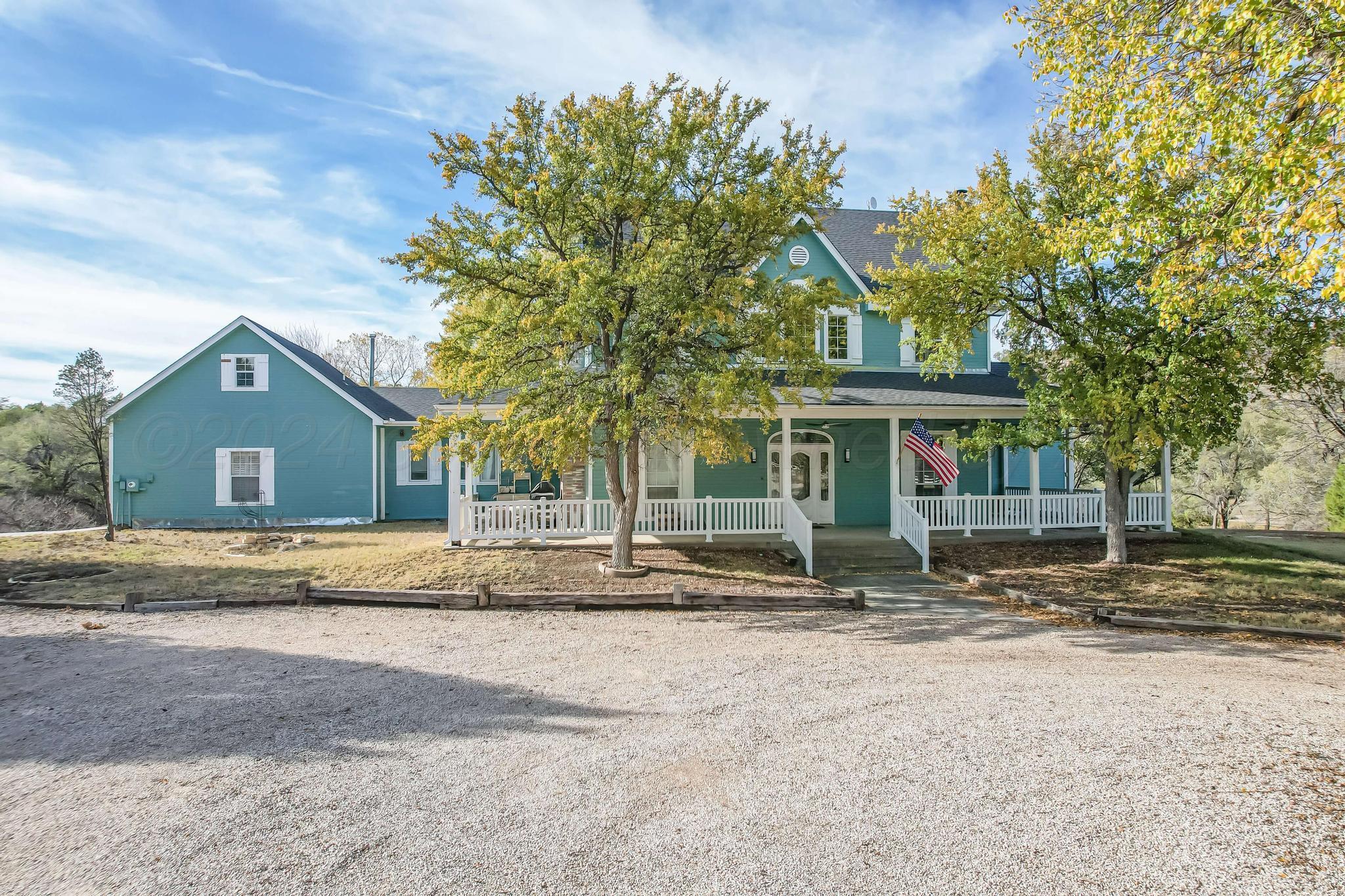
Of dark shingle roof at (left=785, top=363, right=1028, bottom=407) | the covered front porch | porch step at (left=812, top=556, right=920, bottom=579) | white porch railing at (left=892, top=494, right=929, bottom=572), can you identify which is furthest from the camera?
dark shingle roof at (left=785, top=363, right=1028, bottom=407)

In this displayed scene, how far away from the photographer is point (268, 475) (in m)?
20.1

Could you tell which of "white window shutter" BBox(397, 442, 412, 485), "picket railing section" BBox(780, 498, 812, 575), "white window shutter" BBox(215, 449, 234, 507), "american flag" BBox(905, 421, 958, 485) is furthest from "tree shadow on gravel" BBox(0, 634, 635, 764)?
"white window shutter" BBox(397, 442, 412, 485)

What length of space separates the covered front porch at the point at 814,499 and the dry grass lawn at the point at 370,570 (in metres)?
0.71

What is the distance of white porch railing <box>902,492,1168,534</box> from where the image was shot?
1527 cm

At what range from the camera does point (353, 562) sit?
1262 cm

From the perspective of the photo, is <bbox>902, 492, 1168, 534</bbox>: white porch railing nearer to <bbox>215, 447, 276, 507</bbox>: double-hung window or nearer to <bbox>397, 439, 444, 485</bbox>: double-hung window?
<bbox>397, 439, 444, 485</bbox>: double-hung window

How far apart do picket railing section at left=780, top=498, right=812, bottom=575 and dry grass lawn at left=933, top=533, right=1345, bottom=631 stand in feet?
9.74

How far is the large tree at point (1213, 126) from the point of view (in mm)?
6938

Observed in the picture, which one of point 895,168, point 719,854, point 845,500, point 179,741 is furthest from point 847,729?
point 895,168

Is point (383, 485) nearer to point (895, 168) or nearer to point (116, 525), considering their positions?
point (116, 525)

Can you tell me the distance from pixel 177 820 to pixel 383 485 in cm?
1807

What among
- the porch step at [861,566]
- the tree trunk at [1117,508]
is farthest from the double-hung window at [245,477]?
the tree trunk at [1117,508]

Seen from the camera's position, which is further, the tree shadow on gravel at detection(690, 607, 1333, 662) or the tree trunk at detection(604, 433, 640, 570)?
the tree trunk at detection(604, 433, 640, 570)

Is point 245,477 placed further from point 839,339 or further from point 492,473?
point 839,339
